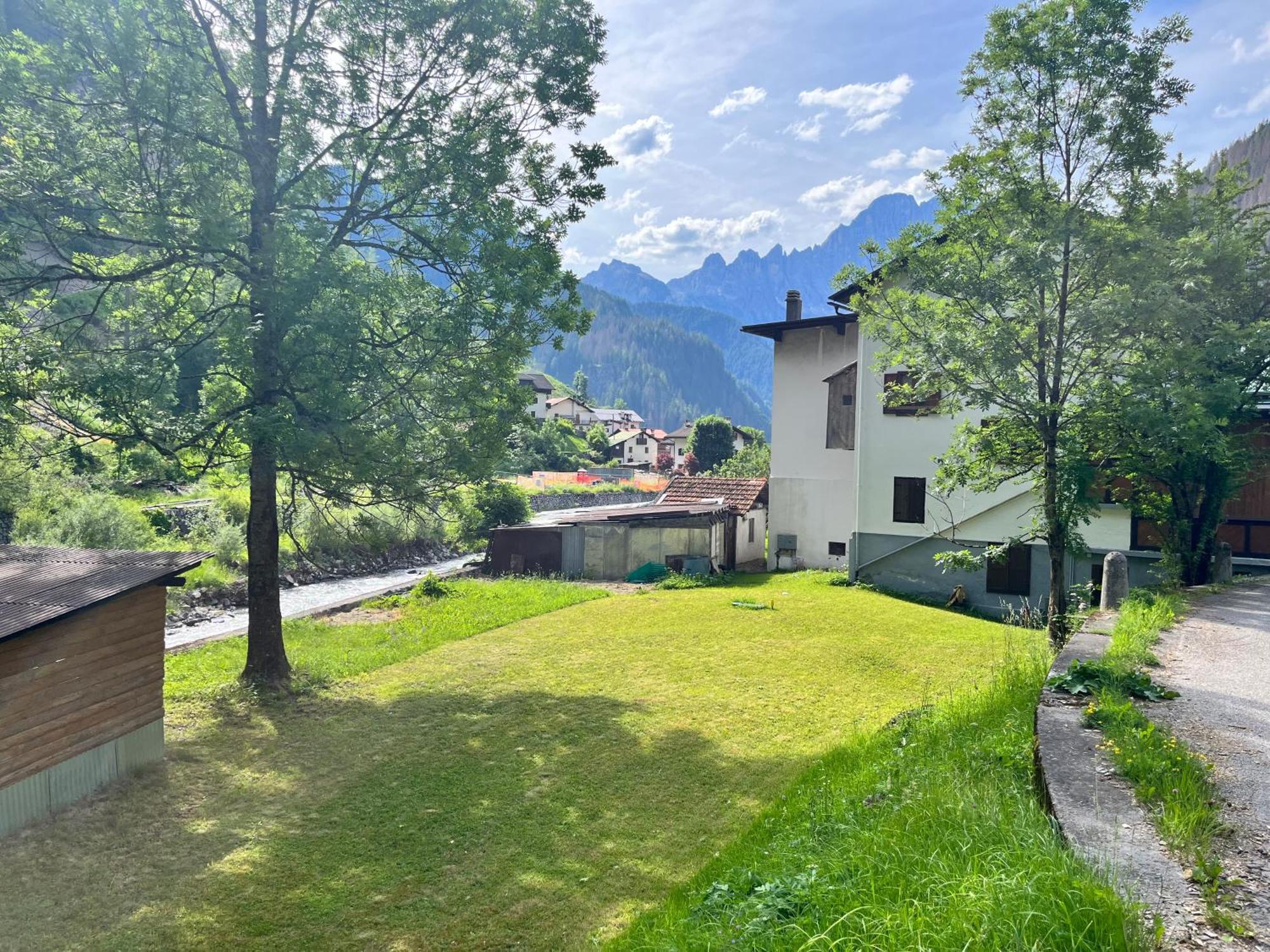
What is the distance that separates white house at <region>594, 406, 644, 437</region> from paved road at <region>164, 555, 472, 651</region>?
3311 inches

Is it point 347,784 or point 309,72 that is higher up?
point 309,72

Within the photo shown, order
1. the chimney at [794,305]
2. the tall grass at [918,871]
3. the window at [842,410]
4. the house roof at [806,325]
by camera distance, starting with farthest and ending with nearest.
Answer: the chimney at [794,305] < the house roof at [806,325] < the window at [842,410] < the tall grass at [918,871]

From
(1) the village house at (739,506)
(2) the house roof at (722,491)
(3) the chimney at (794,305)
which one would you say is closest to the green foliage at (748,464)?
(2) the house roof at (722,491)

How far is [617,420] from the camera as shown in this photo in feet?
416

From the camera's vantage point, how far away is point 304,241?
858cm

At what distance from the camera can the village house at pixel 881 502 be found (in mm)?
16719

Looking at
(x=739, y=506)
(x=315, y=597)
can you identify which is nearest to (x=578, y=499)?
(x=739, y=506)

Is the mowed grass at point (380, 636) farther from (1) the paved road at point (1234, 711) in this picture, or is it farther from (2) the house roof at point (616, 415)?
(2) the house roof at point (616, 415)

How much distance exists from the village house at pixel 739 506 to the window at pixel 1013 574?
884 cm

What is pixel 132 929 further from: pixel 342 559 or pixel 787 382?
pixel 787 382

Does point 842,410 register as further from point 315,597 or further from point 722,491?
point 315,597

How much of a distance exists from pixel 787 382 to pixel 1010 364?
51.9ft

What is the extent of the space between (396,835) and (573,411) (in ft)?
357

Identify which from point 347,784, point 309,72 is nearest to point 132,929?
point 347,784
